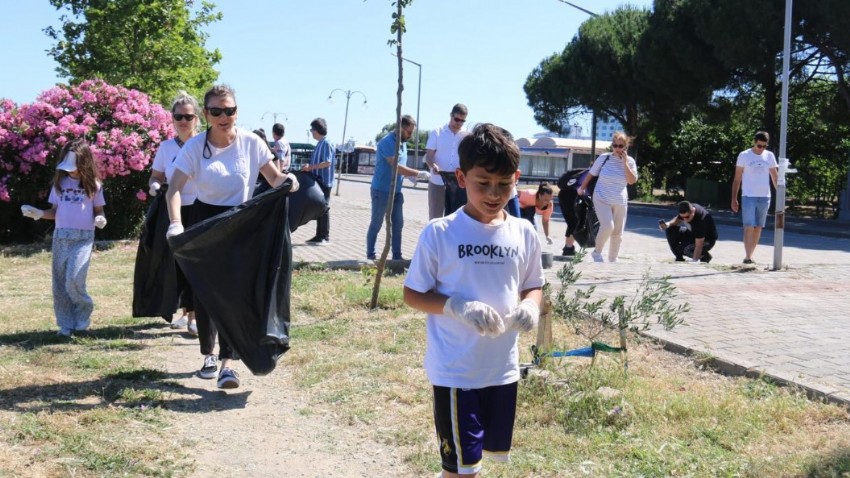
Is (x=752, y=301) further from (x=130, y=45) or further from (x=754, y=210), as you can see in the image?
(x=130, y=45)

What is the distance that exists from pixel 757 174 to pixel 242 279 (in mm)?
8529

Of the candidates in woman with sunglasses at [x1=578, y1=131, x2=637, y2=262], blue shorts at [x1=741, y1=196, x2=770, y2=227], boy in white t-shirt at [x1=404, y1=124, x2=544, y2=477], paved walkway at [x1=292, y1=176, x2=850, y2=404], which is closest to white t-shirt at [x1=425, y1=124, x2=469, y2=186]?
paved walkway at [x1=292, y1=176, x2=850, y2=404]

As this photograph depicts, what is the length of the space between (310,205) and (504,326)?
4677mm

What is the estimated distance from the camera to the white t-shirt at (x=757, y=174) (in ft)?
37.6

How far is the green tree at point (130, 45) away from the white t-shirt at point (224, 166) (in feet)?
52.6

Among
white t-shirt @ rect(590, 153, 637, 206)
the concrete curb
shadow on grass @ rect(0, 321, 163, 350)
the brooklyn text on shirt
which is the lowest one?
shadow on grass @ rect(0, 321, 163, 350)

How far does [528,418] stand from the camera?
4.58 meters

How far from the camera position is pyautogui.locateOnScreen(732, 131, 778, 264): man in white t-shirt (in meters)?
11.5

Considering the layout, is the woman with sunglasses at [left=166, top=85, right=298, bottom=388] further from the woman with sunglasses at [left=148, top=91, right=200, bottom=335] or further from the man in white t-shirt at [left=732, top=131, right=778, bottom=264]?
the man in white t-shirt at [left=732, top=131, right=778, bottom=264]

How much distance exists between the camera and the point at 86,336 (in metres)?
6.50

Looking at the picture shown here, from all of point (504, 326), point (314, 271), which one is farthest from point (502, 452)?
point (314, 271)

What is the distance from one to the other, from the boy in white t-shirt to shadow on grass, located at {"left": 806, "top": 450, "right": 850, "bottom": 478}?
1.50 metres

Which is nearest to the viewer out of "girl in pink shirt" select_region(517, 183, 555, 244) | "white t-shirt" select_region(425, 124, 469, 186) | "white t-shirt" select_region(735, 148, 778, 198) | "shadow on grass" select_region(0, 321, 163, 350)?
"shadow on grass" select_region(0, 321, 163, 350)

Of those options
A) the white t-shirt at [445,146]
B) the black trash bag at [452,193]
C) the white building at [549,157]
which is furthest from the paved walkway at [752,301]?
the white building at [549,157]
